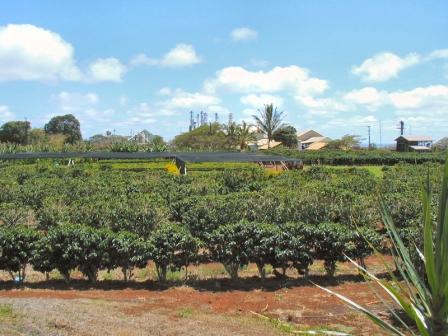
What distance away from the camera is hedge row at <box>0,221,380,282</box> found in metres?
11.2

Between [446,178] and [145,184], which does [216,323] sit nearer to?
[446,178]

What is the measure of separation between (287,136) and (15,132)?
4348cm

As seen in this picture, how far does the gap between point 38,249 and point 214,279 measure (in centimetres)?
424

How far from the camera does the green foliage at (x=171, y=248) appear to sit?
11.2 metres

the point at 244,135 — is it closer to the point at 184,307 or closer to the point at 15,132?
the point at 15,132

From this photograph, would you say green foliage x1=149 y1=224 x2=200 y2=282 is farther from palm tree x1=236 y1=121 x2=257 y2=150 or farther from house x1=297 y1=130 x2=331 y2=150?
house x1=297 y1=130 x2=331 y2=150

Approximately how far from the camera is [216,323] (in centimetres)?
855

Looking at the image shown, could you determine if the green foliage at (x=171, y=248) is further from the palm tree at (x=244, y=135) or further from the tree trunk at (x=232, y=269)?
the palm tree at (x=244, y=135)

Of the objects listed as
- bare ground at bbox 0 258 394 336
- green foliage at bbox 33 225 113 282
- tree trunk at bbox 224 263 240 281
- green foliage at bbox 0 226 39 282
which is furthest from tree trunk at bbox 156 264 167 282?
green foliage at bbox 0 226 39 282

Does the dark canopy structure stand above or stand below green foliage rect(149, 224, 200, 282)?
above

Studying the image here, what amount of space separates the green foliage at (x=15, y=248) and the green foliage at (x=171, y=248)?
285cm

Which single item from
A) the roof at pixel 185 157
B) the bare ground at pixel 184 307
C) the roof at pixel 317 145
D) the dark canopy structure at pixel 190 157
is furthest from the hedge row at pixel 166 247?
the roof at pixel 317 145

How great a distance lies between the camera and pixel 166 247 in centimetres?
1120

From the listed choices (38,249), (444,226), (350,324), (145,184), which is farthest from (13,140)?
(444,226)
